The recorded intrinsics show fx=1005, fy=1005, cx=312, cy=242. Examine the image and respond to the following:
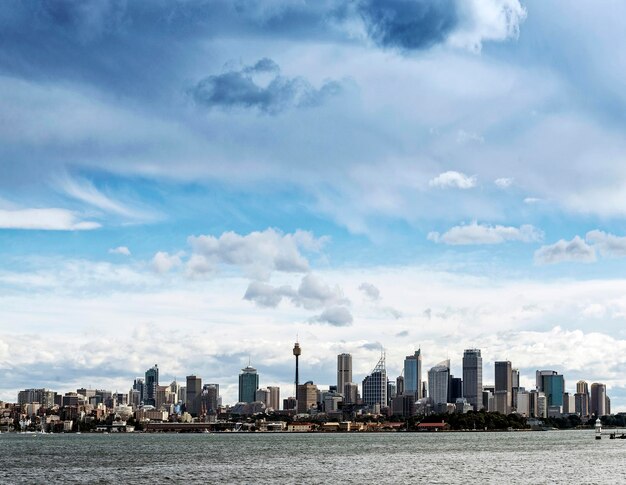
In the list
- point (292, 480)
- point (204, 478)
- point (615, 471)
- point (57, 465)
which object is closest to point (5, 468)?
point (57, 465)

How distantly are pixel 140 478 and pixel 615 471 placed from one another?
53016mm

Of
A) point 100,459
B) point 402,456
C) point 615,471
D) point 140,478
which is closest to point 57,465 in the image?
point 100,459

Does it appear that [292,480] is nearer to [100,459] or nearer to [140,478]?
[140,478]

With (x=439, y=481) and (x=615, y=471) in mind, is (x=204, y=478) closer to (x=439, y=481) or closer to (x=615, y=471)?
(x=439, y=481)

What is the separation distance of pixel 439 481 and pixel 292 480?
14714mm

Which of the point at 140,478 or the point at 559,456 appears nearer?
the point at 140,478

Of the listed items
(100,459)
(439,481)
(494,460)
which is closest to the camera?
(439,481)

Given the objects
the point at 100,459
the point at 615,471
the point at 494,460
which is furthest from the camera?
the point at 100,459

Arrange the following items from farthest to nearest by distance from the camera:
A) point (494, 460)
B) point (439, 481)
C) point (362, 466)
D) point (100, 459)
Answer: point (100, 459) < point (494, 460) < point (362, 466) < point (439, 481)

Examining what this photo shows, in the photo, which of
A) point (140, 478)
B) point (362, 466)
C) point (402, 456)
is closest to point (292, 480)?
point (140, 478)

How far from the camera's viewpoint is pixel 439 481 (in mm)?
99875

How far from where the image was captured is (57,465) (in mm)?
131375

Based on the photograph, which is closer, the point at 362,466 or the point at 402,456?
the point at 362,466

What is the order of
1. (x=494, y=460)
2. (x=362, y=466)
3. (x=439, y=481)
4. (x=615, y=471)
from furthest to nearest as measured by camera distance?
(x=494, y=460) → (x=362, y=466) → (x=615, y=471) → (x=439, y=481)
